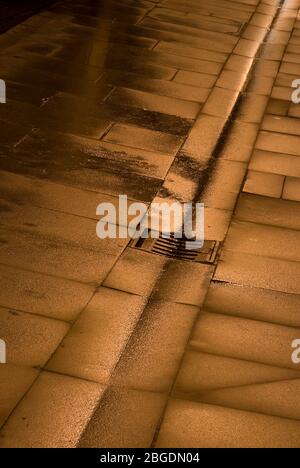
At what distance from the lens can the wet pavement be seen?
3736 millimetres

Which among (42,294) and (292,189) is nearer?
(42,294)

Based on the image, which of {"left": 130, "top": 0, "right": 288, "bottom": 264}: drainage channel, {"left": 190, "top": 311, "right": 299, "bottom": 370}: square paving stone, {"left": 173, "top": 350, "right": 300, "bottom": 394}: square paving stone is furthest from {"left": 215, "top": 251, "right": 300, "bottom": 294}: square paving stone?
{"left": 173, "top": 350, "right": 300, "bottom": 394}: square paving stone

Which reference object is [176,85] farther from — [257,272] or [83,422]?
[83,422]

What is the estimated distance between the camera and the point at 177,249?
17.8 feet

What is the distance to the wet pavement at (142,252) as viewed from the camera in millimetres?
3736

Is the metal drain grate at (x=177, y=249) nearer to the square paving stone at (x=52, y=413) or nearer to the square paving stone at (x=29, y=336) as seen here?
the square paving stone at (x=29, y=336)

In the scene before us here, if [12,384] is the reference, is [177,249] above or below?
below

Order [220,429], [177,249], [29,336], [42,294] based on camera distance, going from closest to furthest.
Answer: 1. [220,429]
2. [29,336]
3. [42,294]
4. [177,249]

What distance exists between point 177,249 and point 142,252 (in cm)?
27

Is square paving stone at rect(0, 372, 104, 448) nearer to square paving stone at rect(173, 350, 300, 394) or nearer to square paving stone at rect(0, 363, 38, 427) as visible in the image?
square paving stone at rect(0, 363, 38, 427)

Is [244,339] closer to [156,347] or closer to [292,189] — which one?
[156,347]

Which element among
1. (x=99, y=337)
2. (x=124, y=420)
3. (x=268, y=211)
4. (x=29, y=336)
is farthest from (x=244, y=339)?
(x=268, y=211)

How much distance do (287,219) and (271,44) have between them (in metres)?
5.64

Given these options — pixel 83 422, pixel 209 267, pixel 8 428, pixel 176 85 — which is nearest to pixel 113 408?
pixel 83 422
